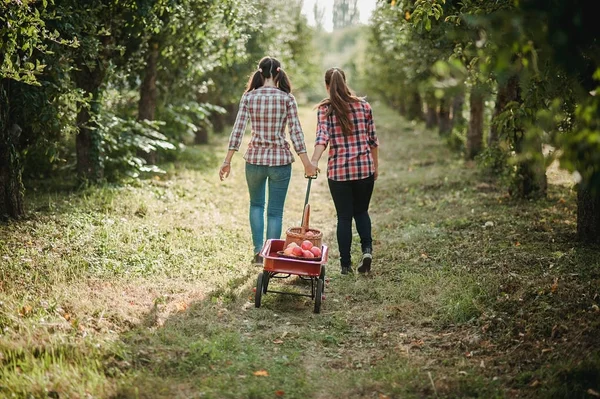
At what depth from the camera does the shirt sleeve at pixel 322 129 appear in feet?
22.4

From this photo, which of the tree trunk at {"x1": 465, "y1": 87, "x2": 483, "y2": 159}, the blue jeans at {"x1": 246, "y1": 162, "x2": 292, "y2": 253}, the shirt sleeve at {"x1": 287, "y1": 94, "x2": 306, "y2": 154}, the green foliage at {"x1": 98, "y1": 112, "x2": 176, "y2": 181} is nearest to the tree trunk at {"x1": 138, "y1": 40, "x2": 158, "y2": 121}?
the green foliage at {"x1": 98, "y1": 112, "x2": 176, "y2": 181}

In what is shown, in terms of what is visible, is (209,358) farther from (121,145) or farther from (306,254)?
(121,145)

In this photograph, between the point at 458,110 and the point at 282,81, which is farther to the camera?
the point at 458,110

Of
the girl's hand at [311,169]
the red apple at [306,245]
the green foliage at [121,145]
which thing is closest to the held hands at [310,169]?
the girl's hand at [311,169]

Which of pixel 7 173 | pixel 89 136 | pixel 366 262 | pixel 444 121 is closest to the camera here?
pixel 366 262

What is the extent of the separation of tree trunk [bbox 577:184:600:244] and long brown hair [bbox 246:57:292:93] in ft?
12.9

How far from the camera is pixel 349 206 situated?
705 cm

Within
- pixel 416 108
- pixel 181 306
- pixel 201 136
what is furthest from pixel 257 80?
pixel 416 108

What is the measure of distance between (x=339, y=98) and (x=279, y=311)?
251 centimetres

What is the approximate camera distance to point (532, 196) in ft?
34.3

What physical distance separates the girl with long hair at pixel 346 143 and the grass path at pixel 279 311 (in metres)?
1.00

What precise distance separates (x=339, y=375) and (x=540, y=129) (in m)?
2.44

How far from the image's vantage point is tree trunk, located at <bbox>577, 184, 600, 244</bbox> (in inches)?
292

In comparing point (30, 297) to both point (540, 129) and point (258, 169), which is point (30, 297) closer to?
point (258, 169)
